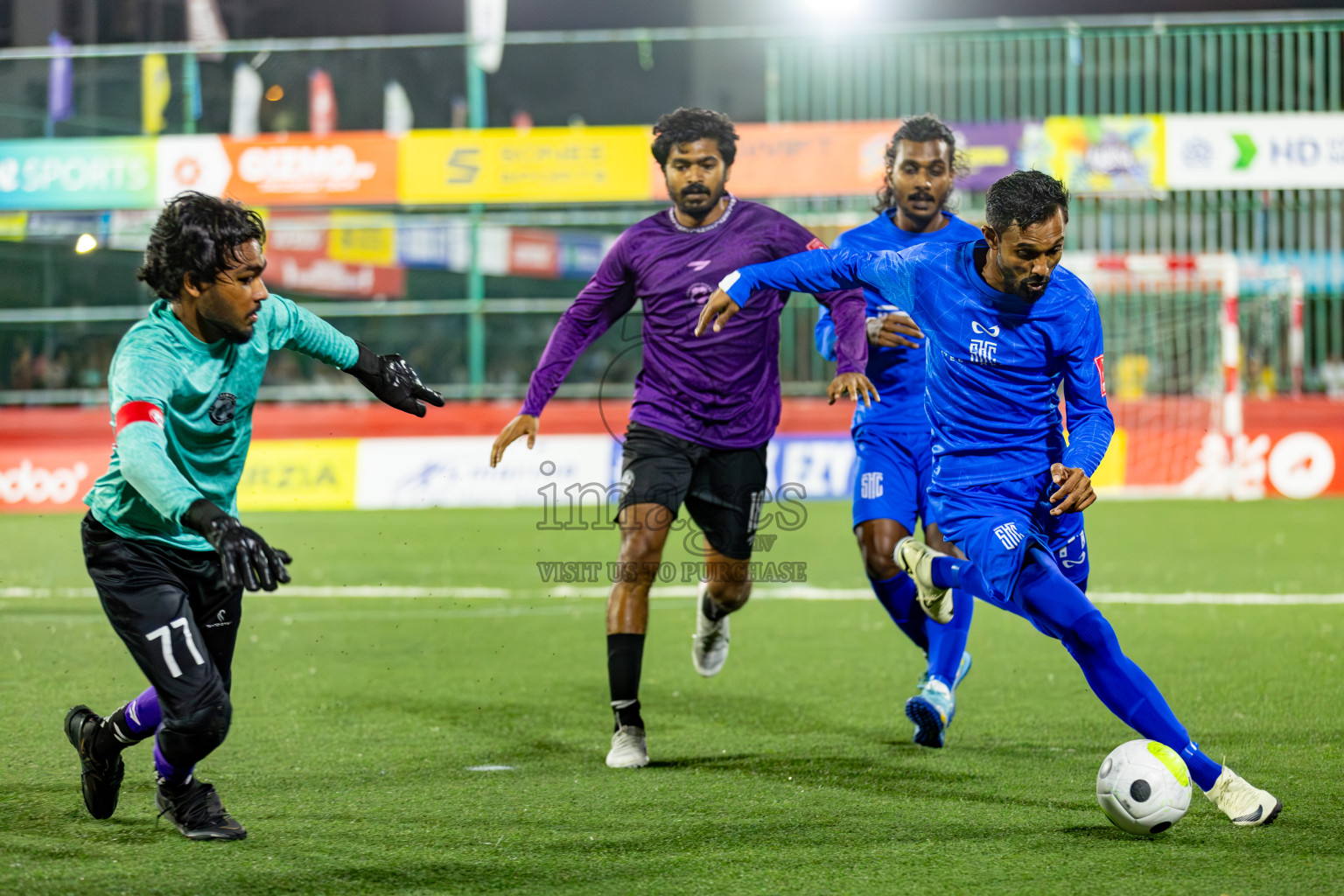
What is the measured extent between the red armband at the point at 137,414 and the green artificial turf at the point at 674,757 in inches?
46.1

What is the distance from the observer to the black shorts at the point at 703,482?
5.53 meters

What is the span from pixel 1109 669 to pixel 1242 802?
51 centimetres

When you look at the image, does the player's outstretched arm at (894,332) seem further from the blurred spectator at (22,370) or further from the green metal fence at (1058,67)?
the blurred spectator at (22,370)

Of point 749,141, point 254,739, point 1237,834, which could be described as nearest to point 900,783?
point 1237,834

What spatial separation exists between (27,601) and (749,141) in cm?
998

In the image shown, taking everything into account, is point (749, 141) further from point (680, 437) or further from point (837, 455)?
point (680, 437)

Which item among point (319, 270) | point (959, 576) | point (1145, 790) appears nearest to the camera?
point (1145, 790)

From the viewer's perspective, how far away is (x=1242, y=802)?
4.08 m

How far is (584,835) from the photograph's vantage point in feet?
13.5

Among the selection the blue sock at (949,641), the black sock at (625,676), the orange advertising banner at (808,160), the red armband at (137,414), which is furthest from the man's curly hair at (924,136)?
the orange advertising banner at (808,160)

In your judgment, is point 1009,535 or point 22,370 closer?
point 1009,535

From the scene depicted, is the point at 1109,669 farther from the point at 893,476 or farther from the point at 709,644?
the point at 709,644

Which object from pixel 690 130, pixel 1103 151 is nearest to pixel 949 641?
pixel 690 130

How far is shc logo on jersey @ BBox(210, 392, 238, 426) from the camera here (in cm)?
411
